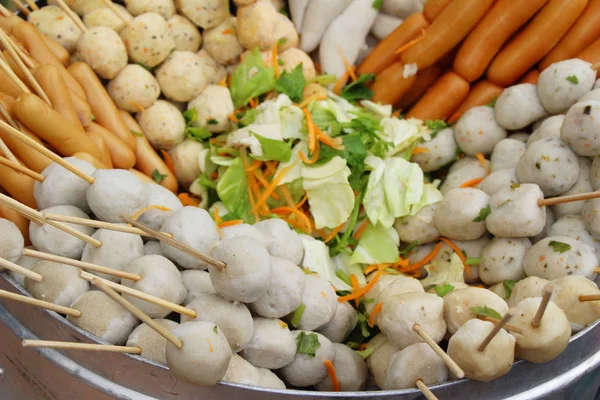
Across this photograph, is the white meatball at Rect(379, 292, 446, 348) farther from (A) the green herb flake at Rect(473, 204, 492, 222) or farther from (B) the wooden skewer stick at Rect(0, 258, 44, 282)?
(B) the wooden skewer stick at Rect(0, 258, 44, 282)

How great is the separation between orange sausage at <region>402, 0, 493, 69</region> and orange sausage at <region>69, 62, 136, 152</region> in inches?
47.9

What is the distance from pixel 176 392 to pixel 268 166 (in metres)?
1.03

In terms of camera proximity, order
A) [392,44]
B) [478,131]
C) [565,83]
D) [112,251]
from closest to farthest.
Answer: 1. [112,251]
2. [565,83]
3. [478,131]
4. [392,44]

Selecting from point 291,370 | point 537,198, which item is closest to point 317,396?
point 291,370

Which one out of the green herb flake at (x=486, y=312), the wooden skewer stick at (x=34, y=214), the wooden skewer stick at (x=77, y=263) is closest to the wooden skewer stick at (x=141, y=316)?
the wooden skewer stick at (x=77, y=263)

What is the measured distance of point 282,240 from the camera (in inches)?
64.7

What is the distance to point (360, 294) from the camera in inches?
72.3

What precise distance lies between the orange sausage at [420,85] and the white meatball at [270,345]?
58.4 inches

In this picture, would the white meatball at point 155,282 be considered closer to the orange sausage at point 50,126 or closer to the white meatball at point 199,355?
the white meatball at point 199,355

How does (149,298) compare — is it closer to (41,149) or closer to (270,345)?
(270,345)

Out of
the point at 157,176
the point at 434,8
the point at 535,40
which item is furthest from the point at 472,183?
the point at 157,176

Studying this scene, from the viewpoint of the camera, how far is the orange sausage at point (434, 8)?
2.39m

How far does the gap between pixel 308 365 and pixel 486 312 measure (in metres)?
0.48

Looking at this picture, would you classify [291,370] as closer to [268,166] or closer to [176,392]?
[176,392]
